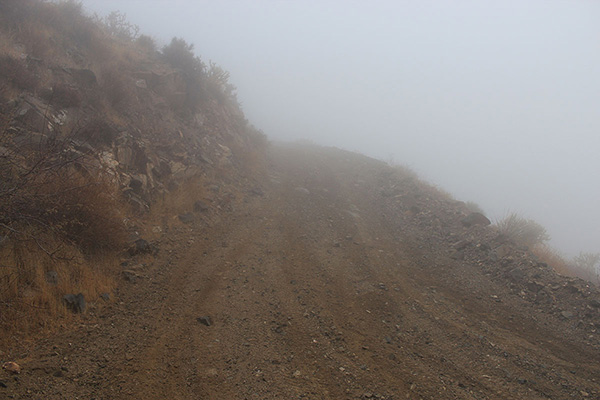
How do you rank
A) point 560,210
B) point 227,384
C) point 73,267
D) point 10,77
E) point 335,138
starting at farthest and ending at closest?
point 335,138 < point 560,210 < point 10,77 < point 73,267 < point 227,384

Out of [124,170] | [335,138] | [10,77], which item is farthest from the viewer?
[335,138]

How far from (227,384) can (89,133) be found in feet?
23.0

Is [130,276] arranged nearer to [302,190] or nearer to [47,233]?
[47,233]

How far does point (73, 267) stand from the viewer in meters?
5.26

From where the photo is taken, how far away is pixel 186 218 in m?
8.91

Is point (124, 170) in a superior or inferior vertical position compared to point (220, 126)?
inferior

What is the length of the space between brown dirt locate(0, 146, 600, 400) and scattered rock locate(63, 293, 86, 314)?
0.71 ft

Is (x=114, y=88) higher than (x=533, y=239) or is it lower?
lower

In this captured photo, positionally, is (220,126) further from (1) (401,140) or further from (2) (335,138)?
(1) (401,140)

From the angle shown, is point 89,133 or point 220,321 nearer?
point 220,321

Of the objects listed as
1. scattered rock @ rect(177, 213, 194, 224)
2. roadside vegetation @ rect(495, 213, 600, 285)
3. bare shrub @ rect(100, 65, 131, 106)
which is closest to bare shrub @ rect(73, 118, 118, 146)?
bare shrub @ rect(100, 65, 131, 106)

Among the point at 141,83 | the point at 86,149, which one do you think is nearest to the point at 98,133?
the point at 86,149

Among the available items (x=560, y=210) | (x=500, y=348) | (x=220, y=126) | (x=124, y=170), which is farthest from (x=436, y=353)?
(x=560, y=210)

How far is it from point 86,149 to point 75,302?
4.12m
